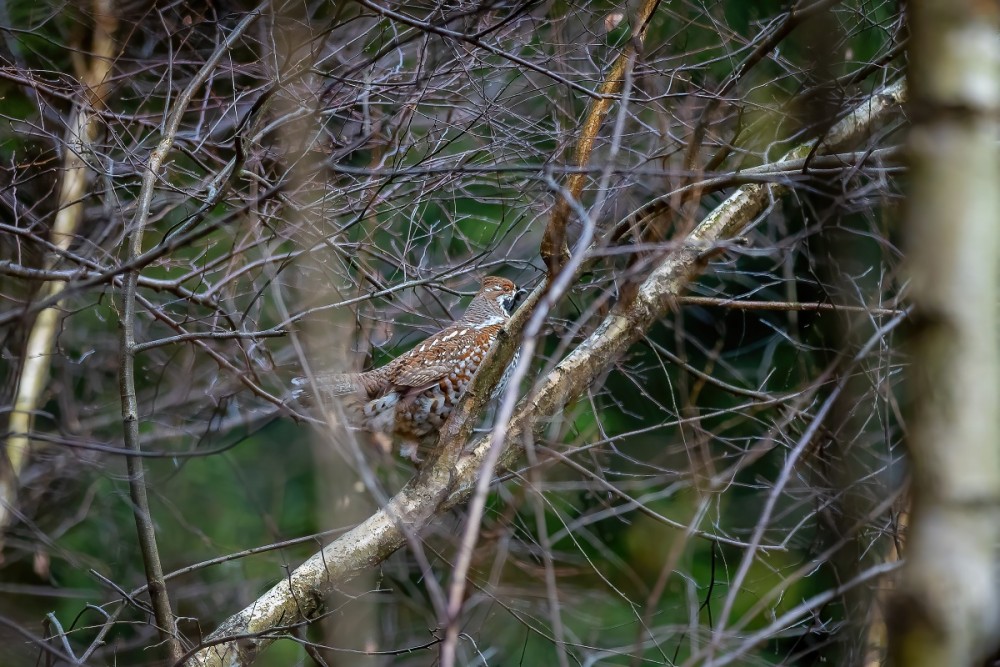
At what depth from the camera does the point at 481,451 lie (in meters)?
3.76

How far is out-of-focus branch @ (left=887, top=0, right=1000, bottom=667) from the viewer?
901 mm

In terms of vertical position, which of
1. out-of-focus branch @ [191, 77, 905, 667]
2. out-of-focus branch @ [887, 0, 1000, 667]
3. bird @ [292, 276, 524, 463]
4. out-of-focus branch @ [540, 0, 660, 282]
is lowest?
bird @ [292, 276, 524, 463]

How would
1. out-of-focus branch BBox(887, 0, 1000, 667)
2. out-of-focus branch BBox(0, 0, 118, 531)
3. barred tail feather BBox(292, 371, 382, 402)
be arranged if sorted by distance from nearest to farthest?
out-of-focus branch BBox(887, 0, 1000, 667) → barred tail feather BBox(292, 371, 382, 402) → out-of-focus branch BBox(0, 0, 118, 531)

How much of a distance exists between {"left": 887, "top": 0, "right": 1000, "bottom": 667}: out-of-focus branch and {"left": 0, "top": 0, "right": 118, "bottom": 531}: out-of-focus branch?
3.67 meters

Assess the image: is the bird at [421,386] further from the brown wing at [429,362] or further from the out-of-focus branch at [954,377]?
the out-of-focus branch at [954,377]

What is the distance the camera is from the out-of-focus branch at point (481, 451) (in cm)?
351

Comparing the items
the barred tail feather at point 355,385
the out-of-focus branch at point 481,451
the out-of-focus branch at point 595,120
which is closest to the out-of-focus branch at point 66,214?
the barred tail feather at point 355,385

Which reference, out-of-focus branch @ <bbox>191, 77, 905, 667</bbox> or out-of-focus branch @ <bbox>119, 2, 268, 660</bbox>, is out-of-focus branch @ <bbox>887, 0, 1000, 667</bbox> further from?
out-of-focus branch @ <bbox>119, 2, 268, 660</bbox>

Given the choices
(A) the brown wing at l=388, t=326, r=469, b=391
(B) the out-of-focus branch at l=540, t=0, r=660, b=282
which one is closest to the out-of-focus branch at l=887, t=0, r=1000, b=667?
(B) the out-of-focus branch at l=540, t=0, r=660, b=282

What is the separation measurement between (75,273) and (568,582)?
13.6ft

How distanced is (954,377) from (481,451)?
2.95m

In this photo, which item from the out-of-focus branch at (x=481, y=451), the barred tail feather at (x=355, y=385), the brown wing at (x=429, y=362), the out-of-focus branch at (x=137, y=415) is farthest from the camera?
the brown wing at (x=429, y=362)

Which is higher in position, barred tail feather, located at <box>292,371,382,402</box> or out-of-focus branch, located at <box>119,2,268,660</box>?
out-of-focus branch, located at <box>119,2,268,660</box>

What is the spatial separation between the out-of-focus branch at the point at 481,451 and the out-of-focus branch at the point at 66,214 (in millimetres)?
1617
